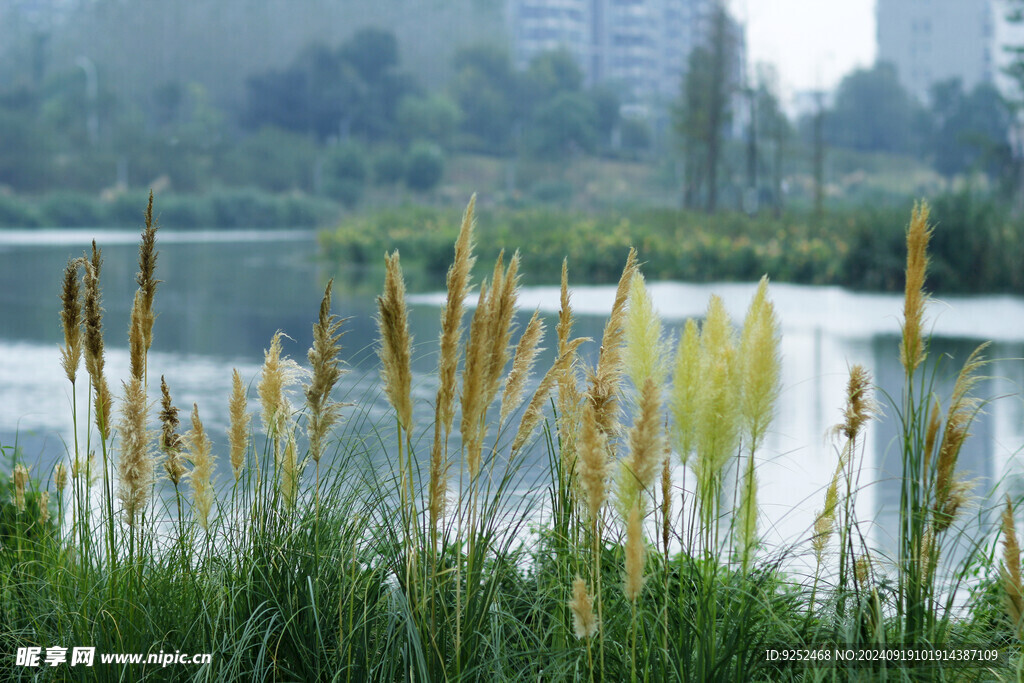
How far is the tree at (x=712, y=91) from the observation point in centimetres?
1933

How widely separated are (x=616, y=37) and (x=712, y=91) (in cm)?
573

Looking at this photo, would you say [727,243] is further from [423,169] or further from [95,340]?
[95,340]

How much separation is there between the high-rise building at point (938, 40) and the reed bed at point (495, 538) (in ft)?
77.6

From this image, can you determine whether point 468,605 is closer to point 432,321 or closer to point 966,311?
point 432,321

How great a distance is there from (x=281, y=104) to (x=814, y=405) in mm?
21022

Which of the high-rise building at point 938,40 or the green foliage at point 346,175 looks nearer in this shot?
the high-rise building at point 938,40

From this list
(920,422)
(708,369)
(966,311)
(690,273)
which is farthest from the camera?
(690,273)

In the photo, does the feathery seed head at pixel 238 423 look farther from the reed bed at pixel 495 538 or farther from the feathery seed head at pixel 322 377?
the feathery seed head at pixel 322 377

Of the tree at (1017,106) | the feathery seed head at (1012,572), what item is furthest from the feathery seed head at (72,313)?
the tree at (1017,106)

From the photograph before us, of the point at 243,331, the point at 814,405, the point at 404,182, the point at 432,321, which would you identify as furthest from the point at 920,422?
the point at 404,182

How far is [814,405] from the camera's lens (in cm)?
698

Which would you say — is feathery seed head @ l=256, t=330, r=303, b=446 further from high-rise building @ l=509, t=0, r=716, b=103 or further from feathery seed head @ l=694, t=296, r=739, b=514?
high-rise building @ l=509, t=0, r=716, b=103

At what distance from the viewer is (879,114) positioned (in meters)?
22.3

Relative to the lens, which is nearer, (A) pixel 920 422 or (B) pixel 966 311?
(A) pixel 920 422
